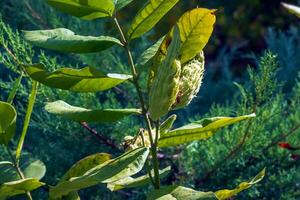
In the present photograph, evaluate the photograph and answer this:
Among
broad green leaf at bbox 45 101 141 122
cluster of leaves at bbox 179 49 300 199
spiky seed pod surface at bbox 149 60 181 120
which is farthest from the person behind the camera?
cluster of leaves at bbox 179 49 300 199

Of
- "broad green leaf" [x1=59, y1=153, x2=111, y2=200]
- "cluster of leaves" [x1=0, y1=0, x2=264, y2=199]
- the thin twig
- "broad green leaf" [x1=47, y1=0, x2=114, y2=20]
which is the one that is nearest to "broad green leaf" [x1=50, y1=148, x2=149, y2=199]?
"cluster of leaves" [x1=0, y1=0, x2=264, y2=199]

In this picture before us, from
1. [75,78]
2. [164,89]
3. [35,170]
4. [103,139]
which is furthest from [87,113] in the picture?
[103,139]

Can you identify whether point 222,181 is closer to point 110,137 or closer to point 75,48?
point 110,137

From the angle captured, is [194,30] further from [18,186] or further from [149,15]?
[18,186]

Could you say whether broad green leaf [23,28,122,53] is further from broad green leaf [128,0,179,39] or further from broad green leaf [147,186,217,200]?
broad green leaf [147,186,217,200]

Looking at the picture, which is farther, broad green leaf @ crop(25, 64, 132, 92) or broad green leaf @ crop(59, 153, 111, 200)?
broad green leaf @ crop(59, 153, 111, 200)

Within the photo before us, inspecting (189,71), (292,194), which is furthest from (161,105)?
(292,194)
